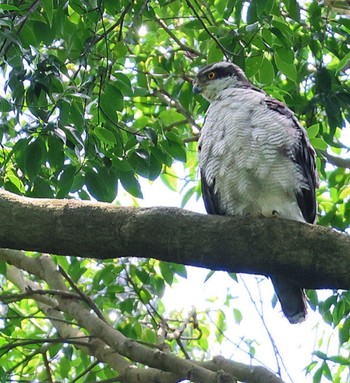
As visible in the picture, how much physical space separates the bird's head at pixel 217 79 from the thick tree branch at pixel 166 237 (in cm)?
206

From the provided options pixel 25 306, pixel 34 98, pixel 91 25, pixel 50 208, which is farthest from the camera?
pixel 25 306

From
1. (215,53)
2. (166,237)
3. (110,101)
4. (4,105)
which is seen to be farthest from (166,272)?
(166,237)

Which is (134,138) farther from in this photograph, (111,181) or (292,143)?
(292,143)

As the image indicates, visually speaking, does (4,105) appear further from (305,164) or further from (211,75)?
(211,75)

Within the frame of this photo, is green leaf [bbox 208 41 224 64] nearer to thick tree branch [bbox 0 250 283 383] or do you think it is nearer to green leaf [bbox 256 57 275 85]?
green leaf [bbox 256 57 275 85]

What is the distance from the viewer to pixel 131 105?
19.4 feet

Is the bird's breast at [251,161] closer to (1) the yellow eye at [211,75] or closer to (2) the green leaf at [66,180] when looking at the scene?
(1) the yellow eye at [211,75]

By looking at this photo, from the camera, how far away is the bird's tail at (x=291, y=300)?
403cm

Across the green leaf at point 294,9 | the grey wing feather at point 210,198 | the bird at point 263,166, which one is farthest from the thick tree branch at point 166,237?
the green leaf at point 294,9

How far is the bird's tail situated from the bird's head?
1500mm

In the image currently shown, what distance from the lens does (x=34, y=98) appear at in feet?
12.6

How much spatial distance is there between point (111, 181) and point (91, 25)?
1040 millimetres

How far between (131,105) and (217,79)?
97cm

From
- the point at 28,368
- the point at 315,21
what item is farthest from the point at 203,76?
the point at 28,368
